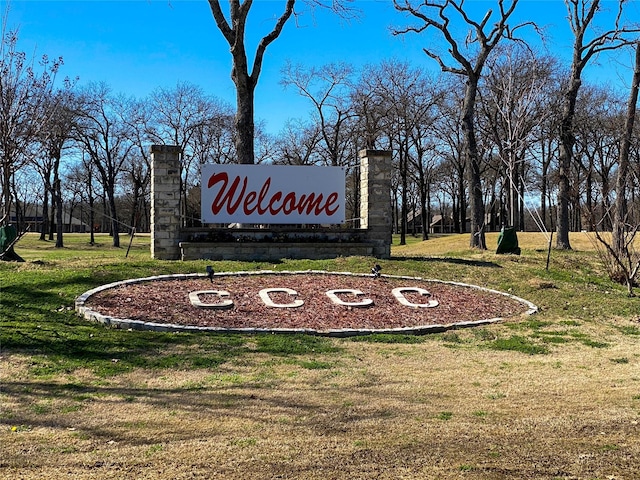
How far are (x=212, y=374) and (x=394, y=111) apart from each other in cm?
3203

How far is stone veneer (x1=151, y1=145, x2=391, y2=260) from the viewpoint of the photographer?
43.7 ft

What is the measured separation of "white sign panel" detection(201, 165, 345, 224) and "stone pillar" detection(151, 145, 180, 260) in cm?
68

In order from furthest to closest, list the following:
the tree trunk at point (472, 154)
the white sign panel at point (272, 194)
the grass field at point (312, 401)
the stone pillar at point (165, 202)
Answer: the tree trunk at point (472, 154) → the white sign panel at point (272, 194) → the stone pillar at point (165, 202) → the grass field at point (312, 401)

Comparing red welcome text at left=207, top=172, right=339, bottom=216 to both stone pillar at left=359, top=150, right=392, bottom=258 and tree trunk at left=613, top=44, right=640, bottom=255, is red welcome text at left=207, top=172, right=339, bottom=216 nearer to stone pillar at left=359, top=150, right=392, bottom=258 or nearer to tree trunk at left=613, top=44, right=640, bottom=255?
stone pillar at left=359, top=150, right=392, bottom=258

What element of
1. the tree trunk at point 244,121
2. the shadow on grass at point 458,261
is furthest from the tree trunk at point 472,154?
the tree trunk at point 244,121

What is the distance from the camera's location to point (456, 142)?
4022 cm

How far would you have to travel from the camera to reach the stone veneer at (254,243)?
13312 millimetres

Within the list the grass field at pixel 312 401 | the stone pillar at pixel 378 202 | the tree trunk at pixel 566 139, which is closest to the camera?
the grass field at pixel 312 401

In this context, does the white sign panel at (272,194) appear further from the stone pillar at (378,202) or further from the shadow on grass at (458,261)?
the shadow on grass at (458,261)

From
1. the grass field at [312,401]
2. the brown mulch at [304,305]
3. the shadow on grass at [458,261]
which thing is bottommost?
the grass field at [312,401]

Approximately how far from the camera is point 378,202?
14359 millimetres

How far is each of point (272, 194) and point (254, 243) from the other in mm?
1332

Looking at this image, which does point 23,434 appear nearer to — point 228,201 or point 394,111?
point 228,201


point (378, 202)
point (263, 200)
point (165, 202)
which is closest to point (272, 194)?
point (263, 200)
